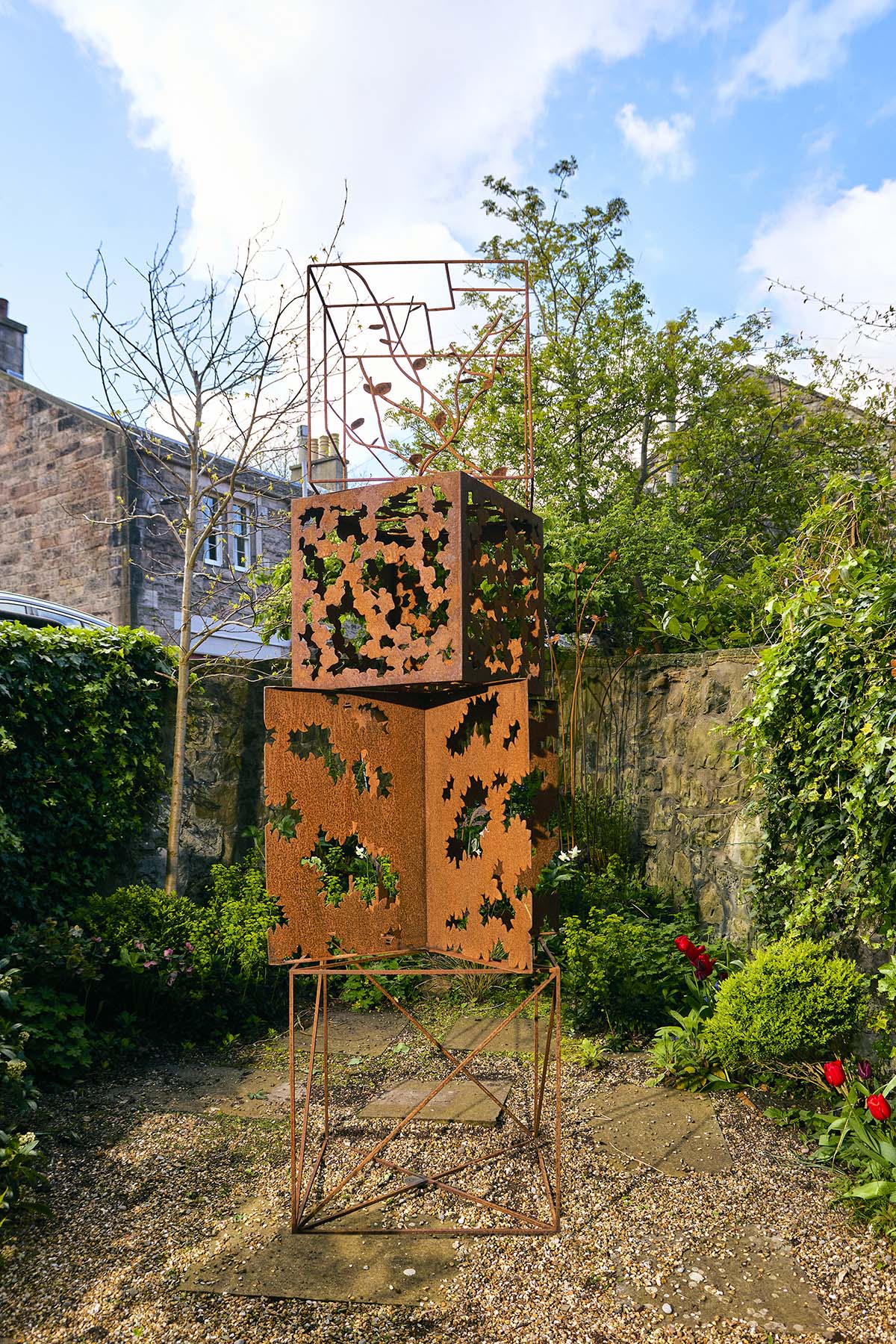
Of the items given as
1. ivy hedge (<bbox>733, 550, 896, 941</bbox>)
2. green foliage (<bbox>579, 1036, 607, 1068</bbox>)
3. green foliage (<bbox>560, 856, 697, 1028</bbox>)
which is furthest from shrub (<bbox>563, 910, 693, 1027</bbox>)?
ivy hedge (<bbox>733, 550, 896, 941</bbox>)

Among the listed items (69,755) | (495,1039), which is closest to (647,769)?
(495,1039)

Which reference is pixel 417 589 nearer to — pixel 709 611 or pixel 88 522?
pixel 709 611

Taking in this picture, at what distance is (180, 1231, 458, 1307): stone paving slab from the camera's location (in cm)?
232

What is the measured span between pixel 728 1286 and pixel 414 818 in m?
1.63

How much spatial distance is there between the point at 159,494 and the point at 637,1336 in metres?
10.4

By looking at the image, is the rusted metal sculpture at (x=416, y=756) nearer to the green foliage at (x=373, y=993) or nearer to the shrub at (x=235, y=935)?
the shrub at (x=235, y=935)

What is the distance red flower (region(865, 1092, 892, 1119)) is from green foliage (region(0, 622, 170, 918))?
377 centimetres

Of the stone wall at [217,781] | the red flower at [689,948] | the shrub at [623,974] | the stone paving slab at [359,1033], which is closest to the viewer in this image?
the red flower at [689,948]

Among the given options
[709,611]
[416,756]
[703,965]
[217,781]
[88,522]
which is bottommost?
[703,965]

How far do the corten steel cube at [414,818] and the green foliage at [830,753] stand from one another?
4.07 feet

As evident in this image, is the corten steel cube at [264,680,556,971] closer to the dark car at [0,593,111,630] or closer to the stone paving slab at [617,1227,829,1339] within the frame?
the stone paving slab at [617,1227,829,1339]

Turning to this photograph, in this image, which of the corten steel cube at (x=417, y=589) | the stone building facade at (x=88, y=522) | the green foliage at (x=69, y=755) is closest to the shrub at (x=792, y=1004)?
the corten steel cube at (x=417, y=589)

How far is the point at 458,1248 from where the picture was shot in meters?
2.54

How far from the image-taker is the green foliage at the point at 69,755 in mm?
4395
